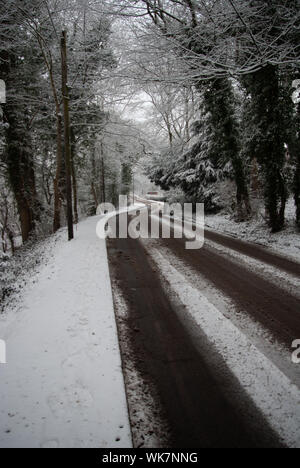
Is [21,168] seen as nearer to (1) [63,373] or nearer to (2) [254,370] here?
(1) [63,373]

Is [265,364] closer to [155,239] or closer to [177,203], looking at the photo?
[155,239]

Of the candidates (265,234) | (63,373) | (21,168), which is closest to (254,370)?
(63,373)

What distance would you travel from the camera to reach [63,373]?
2.89 metres

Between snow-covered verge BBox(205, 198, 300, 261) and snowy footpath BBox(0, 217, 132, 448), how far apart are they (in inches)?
239

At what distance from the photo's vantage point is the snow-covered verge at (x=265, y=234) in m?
8.11

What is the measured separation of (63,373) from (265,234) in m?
9.50

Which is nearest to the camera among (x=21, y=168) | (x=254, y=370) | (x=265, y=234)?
(x=254, y=370)

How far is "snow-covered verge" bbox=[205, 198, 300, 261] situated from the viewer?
811 cm

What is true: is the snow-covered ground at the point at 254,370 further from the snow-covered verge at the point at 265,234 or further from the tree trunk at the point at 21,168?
the tree trunk at the point at 21,168

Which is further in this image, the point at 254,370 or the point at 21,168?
the point at 21,168

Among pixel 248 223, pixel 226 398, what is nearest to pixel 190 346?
pixel 226 398

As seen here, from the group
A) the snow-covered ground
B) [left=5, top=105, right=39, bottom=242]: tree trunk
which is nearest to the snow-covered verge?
the snow-covered ground

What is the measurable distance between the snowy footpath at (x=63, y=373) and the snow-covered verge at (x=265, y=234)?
607 cm

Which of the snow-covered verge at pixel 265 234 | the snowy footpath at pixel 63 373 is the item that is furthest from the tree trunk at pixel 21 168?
the snow-covered verge at pixel 265 234
